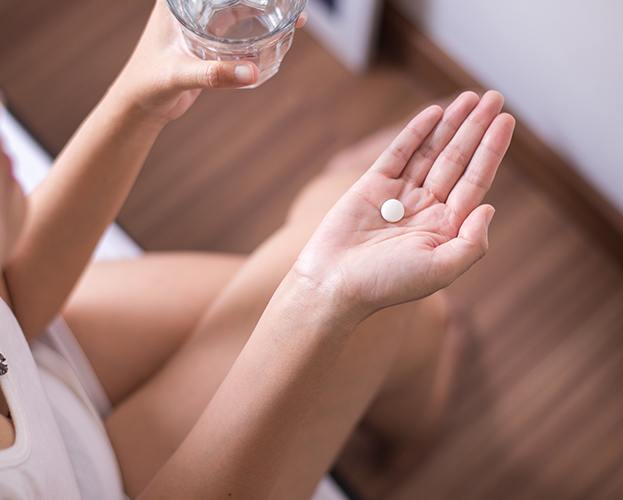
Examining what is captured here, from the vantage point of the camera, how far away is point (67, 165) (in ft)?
2.90

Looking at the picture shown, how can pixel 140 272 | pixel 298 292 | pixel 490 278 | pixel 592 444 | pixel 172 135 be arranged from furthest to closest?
pixel 172 135 → pixel 490 278 → pixel 592 444 → pixel 140 272 → pixel 298 292

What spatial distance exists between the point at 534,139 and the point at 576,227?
0.54ft

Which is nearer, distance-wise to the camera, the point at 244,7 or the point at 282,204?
the point at 244,7

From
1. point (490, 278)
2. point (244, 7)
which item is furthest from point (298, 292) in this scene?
point (490, 278)

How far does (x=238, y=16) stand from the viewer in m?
0.76

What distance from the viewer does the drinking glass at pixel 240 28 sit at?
2.31ft

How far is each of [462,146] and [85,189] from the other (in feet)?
1.30

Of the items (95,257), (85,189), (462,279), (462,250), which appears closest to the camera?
(462,250)

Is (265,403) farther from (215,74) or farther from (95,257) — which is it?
(95,257)

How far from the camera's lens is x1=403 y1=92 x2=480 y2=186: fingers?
2.37ft

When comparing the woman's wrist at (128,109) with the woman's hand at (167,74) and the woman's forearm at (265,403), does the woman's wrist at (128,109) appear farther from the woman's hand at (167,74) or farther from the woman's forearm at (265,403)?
the woman's forearm at (265,403)

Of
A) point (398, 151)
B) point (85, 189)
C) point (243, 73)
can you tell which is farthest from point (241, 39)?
point (85, 189)

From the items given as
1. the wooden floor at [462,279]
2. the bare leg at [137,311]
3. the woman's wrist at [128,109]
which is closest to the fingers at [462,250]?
the woman's wrist at [128,109]

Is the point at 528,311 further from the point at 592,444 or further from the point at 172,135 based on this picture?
the point at 172,135
